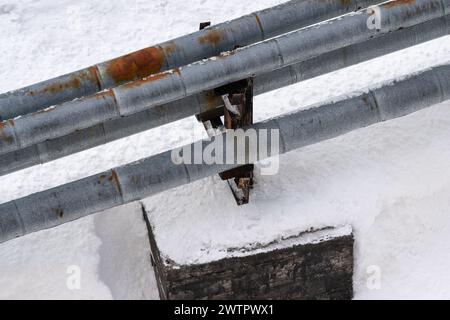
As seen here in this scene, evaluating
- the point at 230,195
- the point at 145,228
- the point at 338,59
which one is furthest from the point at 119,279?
the point at 338,59

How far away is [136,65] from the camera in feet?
19.2

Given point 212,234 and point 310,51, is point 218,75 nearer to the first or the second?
point 310,51

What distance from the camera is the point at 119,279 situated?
22.4 feet

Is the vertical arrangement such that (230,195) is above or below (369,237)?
above

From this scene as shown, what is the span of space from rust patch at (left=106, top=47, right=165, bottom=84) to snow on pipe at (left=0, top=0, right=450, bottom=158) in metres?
0.17

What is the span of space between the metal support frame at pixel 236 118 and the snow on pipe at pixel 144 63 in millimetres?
290

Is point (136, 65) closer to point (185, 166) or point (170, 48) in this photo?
point (170, 48)

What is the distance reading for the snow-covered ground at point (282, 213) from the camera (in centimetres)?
662

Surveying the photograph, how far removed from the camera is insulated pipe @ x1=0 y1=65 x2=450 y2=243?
5957 millimetres

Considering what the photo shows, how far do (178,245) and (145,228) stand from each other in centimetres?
66

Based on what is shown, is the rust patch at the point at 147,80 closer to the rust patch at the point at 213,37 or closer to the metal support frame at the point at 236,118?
the rust patch at the point at 213,37

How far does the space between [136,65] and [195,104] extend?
0.62 m

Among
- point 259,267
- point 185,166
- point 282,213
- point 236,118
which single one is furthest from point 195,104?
point 259,267

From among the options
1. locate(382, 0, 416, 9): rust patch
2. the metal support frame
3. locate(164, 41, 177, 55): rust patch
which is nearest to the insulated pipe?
the metal support frame
